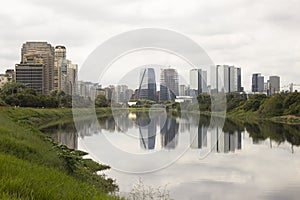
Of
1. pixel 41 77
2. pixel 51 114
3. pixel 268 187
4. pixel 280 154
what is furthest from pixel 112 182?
pixel 41 77

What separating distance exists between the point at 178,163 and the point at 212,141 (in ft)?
6.98

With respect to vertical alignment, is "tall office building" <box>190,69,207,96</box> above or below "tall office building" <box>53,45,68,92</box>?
below

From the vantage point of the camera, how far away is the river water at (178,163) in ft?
32.4

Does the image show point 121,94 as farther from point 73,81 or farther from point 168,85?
point 73,81

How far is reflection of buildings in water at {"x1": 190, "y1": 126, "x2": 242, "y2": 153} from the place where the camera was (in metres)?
12.1

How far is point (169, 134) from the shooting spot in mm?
10906

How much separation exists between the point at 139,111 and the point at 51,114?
37.9m

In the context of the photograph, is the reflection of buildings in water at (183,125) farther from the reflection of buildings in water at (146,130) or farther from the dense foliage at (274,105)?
the dense foliage at (274,105)

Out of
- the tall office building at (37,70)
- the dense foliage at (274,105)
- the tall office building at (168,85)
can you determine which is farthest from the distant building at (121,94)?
the tall office building at (37,70)

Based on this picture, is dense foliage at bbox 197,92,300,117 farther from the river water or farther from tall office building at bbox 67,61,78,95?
the river water

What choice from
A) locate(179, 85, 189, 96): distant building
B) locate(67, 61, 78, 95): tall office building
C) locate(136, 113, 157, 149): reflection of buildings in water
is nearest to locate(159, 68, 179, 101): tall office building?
Result: locate(179, 85, 189, 96): distant building

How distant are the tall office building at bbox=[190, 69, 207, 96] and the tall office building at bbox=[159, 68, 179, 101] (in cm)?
43

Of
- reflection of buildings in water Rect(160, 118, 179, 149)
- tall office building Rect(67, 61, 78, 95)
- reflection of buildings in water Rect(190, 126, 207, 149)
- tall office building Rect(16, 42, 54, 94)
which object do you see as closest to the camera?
reflection of buildings in water Rect(160, 118, 179, 149)

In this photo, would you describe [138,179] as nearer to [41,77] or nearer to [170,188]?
[170,188]
